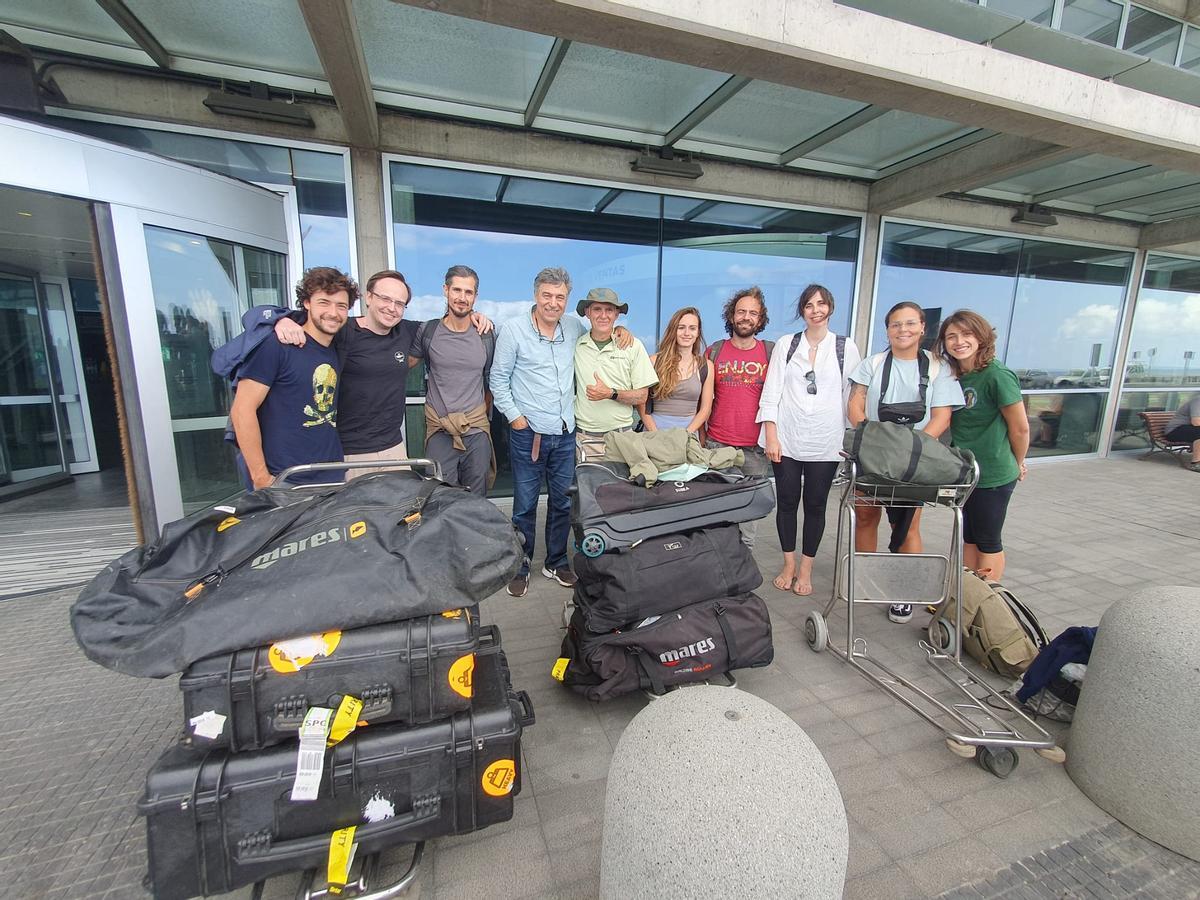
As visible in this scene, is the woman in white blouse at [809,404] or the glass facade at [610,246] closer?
the woman in white blouse at [809,404]

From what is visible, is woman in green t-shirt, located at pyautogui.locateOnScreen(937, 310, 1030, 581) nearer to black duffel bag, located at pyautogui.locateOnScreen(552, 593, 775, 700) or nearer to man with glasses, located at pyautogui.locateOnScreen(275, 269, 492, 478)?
black duffel bag, located at pyautogui.locateOnScreen(552, 593, 775, 700)

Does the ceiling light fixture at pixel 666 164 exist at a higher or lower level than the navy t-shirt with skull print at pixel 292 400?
higher

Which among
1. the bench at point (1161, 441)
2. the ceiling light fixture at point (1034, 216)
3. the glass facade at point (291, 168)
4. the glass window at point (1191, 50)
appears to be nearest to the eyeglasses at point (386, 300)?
the glass facade at point (291, 168)

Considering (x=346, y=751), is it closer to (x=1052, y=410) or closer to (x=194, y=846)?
(x=194, y=846)

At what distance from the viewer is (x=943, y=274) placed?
7.60m

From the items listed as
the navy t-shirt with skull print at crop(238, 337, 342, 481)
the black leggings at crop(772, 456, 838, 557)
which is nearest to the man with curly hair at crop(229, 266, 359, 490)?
the navy t-shirt with skull print at crop(238, 337, 342, 481)

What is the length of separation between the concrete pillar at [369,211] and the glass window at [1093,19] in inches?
247

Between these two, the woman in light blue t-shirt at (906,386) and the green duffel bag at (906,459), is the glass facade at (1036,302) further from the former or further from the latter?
the green duffel bag at (906,459)

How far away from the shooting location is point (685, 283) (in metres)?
6.38

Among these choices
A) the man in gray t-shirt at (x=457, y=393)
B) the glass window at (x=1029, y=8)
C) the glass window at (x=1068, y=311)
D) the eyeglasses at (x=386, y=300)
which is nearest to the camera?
the eyeglasses at (x=386, y=300)

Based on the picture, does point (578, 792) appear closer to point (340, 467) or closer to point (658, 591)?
point (658, 591)

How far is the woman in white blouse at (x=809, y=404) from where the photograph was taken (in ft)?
11.4

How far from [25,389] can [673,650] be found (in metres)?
8.74

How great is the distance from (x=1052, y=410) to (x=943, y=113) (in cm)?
753
